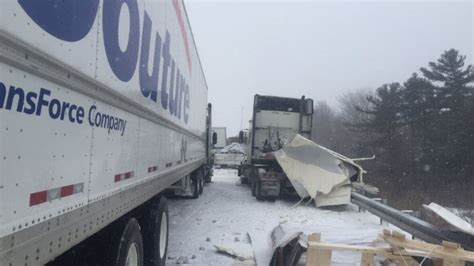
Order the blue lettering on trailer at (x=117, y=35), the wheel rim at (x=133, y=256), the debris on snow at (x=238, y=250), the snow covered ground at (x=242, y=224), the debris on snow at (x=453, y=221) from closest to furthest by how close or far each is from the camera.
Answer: the blue lettering on trailer at (x=117, y=35)
the wheel rim at (x=133, y=256)
the debris on snow at (x=453, y=221)
the snow covered ground at (x=242, y=224)
the debris on snow at (x=238, y=250)

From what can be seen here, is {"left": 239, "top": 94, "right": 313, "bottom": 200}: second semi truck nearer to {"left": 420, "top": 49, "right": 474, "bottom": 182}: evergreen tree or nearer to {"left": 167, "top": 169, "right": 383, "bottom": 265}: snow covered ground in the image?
{"left": 167, "top": 169, "right": 383, "bottom": 265}: snow covered ground

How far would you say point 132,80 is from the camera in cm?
407

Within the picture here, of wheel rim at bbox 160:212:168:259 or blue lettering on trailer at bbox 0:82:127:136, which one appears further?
wheel rim at bbox 160:212:168:259

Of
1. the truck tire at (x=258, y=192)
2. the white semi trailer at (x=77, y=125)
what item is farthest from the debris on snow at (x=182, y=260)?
the truck tire at (x=258, y=192)

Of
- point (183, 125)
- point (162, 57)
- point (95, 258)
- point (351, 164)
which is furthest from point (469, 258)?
point (351, 164)

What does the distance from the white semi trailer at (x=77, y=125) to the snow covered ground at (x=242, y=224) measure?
2.32 m

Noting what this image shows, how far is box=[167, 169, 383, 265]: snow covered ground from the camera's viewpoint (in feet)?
22.9

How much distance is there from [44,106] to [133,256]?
2611 mm

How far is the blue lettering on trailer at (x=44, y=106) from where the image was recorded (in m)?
1.93

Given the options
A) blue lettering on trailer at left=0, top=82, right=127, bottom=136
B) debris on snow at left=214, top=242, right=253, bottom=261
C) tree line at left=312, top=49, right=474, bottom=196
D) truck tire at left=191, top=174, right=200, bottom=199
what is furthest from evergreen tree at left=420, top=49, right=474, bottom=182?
blue lettering on trailer at left=0, top=82, right=127, bottom=136

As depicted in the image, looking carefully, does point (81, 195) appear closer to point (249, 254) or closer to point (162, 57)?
point (162, 57)

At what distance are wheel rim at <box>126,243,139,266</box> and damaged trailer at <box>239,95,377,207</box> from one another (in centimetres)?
953

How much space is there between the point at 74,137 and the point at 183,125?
580 centimetres

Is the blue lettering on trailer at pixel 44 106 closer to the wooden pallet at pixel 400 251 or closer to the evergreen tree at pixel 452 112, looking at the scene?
the wooden pallet at pixel 400 251
